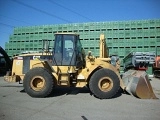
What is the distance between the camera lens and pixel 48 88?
6.73 meters

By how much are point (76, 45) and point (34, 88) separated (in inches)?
84.1

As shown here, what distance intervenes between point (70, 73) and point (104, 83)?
4.10 feet

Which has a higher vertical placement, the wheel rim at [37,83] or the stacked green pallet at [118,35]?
the stacked green pallet at [118,35]

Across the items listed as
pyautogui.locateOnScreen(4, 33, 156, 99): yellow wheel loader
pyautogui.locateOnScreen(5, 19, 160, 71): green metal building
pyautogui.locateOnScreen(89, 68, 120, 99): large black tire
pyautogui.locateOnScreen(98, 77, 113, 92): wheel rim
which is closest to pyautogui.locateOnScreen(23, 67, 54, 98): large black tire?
pyautogui.locateOnScreen(4, 33, 156, 99): yellow wheel loader

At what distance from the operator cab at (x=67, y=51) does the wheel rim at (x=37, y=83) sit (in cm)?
81

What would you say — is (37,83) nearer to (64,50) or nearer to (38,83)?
(38,83)

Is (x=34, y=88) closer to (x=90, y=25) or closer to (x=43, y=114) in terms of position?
(x=43, y=114)

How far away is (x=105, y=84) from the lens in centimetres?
698

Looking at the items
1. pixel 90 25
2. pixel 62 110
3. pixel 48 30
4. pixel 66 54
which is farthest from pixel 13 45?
pixel 62 110

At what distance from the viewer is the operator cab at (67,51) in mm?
7273

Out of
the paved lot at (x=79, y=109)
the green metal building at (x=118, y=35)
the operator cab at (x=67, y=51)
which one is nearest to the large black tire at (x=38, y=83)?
the paved lot at (x=79, y=109)

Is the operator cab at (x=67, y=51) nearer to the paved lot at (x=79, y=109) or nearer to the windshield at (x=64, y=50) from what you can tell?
the windshield at (x=64, y=50)

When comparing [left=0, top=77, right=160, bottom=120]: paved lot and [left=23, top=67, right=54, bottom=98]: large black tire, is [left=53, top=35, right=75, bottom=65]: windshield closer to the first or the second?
[left=23, top=67, right=54, bottom=98]: large black tire

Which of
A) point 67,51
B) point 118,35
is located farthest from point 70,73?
point 118,35
